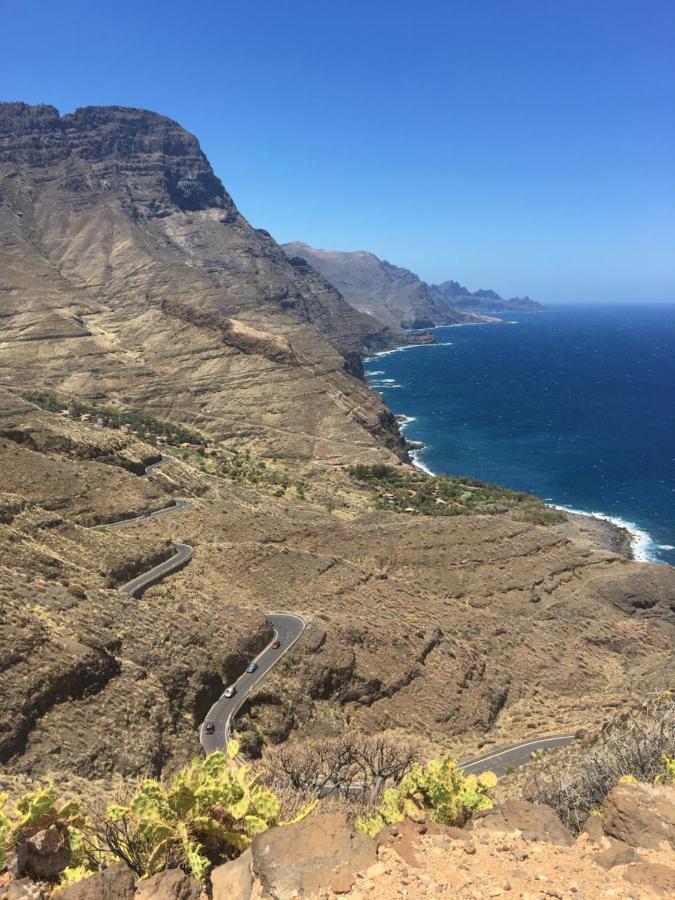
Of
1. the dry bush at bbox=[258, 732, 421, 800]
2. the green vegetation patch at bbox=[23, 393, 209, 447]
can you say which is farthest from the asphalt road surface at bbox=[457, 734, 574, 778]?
the green vegetation patch at bbox=[23, 393, 209, 447]

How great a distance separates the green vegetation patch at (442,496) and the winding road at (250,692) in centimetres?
4529

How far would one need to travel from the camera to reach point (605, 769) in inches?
802

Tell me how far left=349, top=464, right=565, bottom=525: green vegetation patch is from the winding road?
149 feet

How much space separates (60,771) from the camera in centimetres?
2309

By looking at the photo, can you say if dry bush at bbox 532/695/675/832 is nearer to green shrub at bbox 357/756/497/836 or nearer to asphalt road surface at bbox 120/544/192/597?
green shrub at bbox 357/756/497/836

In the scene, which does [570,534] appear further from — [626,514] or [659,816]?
[659,816]

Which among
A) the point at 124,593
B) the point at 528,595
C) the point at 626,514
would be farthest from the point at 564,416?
the point at 124,593

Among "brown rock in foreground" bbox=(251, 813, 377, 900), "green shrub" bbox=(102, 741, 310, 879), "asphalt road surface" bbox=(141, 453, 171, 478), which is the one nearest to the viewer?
"brown rock in foreground" bbox=(251, 813, 377, 900)

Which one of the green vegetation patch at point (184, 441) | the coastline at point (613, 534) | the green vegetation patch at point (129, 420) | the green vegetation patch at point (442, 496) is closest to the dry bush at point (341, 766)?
the green vegetation patch at point (184, 441)

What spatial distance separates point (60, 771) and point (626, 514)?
303 ft

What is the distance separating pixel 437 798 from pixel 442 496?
3048 inches

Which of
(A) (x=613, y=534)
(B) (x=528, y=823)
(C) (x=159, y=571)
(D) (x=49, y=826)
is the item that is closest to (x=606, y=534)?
(A) (x=613, y=534)

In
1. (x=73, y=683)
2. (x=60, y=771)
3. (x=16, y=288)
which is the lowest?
(x=60, y=771)

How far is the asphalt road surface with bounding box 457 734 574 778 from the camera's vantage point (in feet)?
99.7
